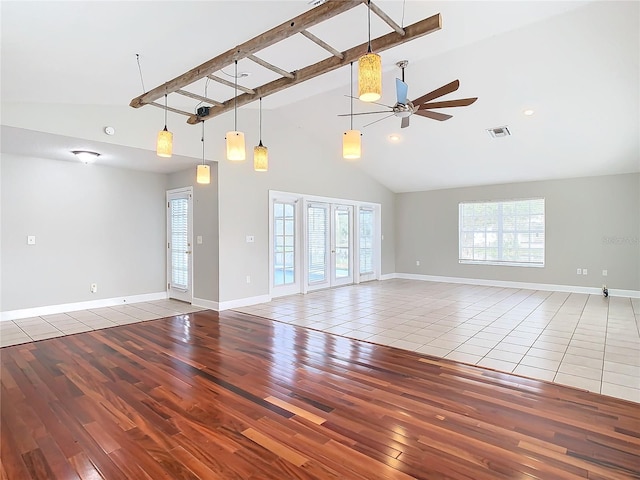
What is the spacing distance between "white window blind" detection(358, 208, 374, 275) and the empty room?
0.27ft

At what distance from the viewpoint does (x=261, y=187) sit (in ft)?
21.3

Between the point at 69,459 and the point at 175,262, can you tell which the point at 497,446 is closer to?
the point at 69,459

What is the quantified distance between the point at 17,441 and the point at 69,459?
46cm

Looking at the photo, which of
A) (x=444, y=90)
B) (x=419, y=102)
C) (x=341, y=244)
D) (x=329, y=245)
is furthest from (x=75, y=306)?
(x=444, y=90)

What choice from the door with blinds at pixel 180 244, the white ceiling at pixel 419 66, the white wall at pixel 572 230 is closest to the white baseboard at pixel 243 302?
the door with blinds at pixel 180 244

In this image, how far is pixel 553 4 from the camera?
341 cm

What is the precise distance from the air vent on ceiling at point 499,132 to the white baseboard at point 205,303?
5.36m

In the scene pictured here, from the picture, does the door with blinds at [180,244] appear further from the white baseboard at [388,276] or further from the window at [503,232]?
the window at [503,232]

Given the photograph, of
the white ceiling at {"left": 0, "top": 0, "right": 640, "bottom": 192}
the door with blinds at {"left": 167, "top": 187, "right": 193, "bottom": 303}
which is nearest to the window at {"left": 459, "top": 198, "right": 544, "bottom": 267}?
the white ceiling at {"left": 0, "top": 0, "right": 640, "bottom": 192}

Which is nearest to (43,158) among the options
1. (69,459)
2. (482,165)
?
(69,459)

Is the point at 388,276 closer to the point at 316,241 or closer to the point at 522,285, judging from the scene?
the point at 316,241

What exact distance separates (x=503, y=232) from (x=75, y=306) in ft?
28.4

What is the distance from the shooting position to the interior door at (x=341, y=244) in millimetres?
8195

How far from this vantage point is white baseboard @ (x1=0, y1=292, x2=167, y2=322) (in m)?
5.21
